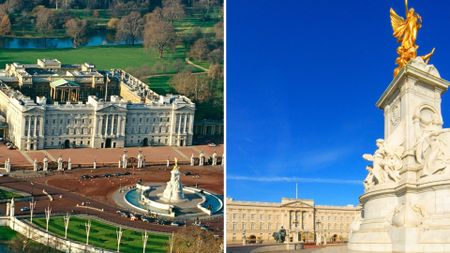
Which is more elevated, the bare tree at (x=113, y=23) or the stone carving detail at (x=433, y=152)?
the bare tree at (x=113, y=23)

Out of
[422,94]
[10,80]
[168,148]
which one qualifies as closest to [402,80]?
[422,94]

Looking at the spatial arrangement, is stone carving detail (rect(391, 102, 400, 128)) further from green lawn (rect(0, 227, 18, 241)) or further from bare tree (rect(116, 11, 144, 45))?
bare tree (rect(116, 11, 144, 45))

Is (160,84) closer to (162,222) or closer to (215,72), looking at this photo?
(215,72)

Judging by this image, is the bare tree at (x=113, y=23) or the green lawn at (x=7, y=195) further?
the bare tree at (x=113, y=23)

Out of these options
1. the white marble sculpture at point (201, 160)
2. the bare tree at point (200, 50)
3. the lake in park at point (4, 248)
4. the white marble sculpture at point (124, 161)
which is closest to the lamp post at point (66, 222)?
the lake in park at point (4, 248)

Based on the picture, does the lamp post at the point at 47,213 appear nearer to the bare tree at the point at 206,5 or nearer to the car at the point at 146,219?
the car at the point at 146,219

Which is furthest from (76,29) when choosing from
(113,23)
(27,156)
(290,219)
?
(27,156)

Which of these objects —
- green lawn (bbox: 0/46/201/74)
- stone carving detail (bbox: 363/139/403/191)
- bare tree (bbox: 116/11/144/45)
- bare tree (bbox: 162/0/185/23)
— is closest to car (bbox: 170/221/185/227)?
stone carving detail (bbox: 363/139/403/191)
